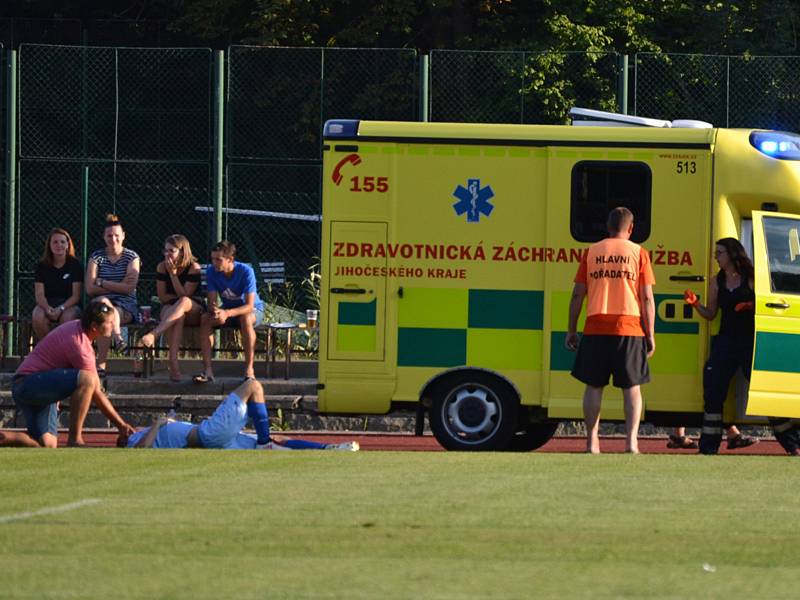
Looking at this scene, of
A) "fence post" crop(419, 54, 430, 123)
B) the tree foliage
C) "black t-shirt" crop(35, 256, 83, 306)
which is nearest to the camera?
"black t-shirt" crop(35, 256, 83, 306)

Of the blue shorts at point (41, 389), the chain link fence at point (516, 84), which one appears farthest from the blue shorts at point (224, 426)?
the chain link fence at point (516, 84)

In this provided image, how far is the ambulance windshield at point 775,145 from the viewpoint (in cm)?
1280

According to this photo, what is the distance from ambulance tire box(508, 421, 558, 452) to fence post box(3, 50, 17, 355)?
21.8ft

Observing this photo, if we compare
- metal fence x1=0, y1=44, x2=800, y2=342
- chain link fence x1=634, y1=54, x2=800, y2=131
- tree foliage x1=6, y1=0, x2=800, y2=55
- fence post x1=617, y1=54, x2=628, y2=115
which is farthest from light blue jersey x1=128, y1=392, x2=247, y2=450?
tree foliage x1=6, y1=0, x2=800, y2=55

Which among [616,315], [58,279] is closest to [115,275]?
[58,279]

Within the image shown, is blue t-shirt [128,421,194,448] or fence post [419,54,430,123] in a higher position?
fence post [419,54,430,123]

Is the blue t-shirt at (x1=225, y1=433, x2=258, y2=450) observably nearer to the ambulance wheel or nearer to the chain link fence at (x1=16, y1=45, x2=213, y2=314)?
the ambulance wheel

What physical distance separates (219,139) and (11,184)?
218cm

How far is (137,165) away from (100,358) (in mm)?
3481

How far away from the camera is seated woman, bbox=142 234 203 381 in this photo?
52.5 feet

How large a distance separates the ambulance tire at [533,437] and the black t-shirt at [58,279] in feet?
15.1

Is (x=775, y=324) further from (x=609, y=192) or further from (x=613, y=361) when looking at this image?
(x=609, y=192)

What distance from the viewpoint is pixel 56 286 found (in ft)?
53.0

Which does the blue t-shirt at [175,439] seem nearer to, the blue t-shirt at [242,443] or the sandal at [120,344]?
the blue t-shirt at [242,443]
